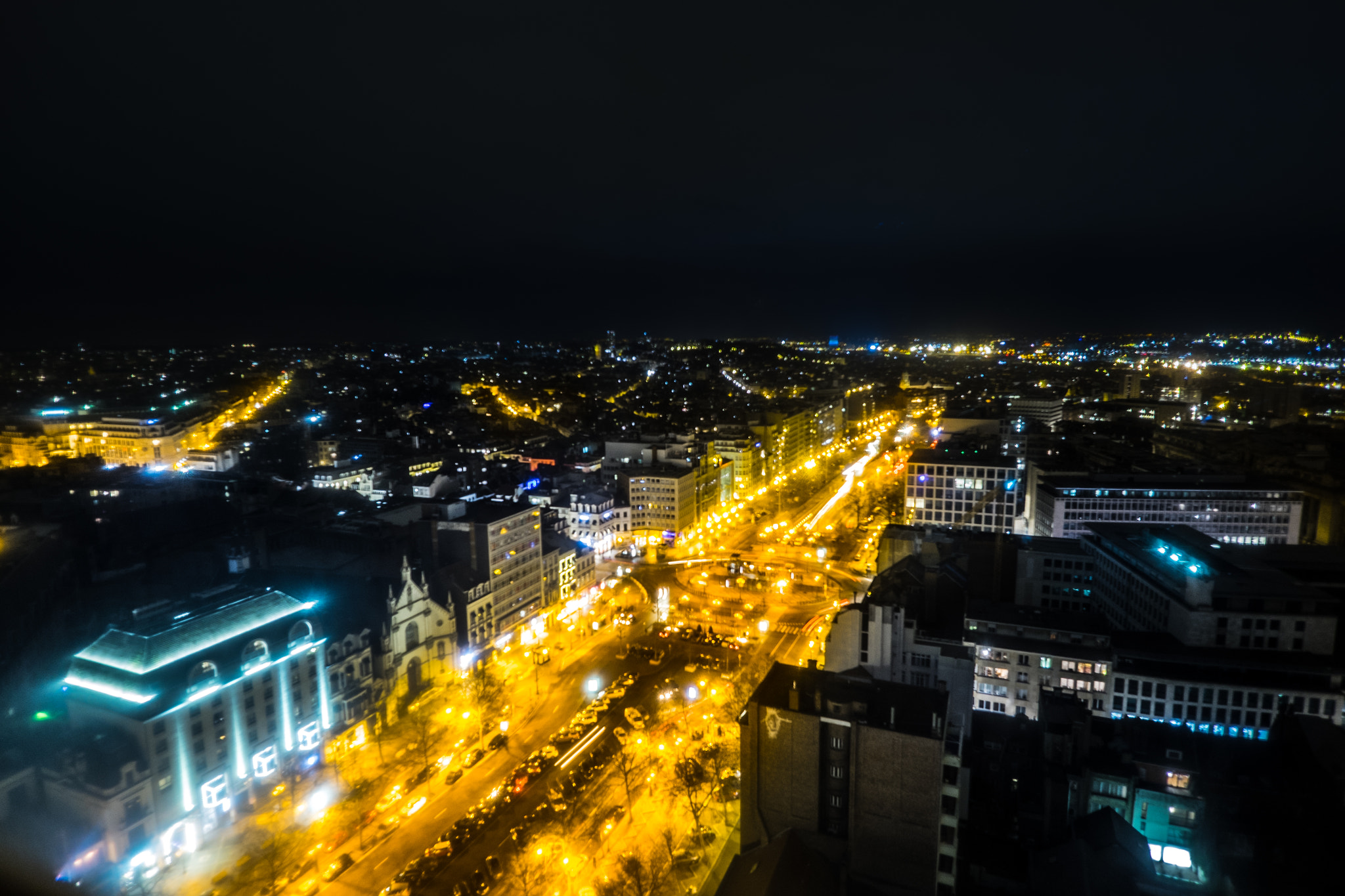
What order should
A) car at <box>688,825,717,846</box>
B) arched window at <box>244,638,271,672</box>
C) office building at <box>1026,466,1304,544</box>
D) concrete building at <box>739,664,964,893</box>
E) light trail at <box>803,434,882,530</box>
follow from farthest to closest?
light trail at <box>803,434,882,530</box>, office building at <box>1026,466,1304,544</box>, arched window at <box>244,638,271,672</box>, car at <box>688,825,717,846</box>, concrete building at <box>739,664,964,893</box>

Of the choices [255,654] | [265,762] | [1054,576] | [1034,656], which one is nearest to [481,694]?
[265,762]

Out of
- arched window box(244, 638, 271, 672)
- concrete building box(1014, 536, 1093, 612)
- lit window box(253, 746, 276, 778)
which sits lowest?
lit window box(253, 746, 276, 778)

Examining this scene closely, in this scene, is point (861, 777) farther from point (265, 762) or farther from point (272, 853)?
point (265, 762)

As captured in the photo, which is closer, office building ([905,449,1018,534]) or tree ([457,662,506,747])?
tree ([457,662,506,747])

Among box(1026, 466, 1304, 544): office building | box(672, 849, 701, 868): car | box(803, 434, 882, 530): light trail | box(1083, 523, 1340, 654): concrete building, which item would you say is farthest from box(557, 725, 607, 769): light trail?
box(1026, 466, 1304, 544): office building

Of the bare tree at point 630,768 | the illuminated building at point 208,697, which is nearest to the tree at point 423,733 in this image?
the illuminated building at point 208,697

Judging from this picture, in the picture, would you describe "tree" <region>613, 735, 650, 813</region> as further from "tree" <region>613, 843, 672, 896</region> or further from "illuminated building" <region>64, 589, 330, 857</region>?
"illuminated building" <region>64, 589, 330, 857</region>
